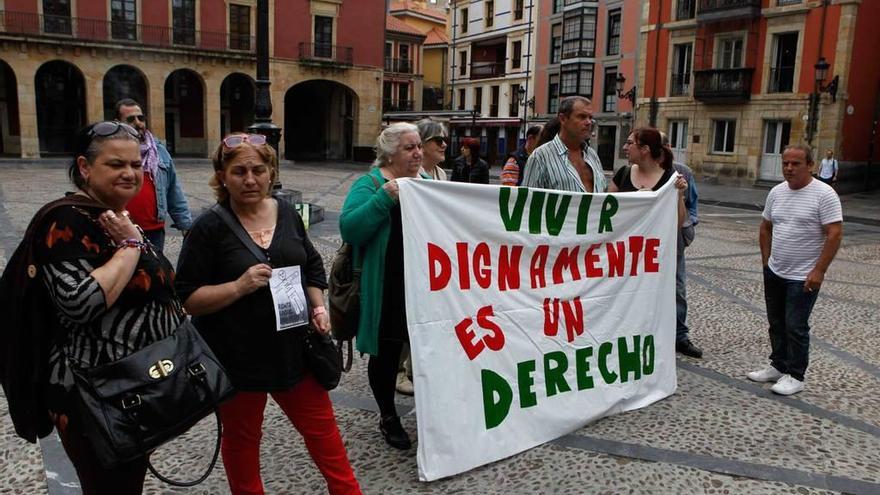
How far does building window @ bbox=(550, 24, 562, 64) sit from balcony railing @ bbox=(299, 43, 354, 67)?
11.5m

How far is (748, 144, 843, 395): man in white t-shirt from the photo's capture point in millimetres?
3898

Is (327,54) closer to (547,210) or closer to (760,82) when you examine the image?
(760,82)

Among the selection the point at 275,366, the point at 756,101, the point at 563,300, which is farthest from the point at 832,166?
the point at 275,366

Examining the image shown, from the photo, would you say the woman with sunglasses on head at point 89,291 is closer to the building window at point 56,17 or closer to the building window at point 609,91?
the building window at point 56,17

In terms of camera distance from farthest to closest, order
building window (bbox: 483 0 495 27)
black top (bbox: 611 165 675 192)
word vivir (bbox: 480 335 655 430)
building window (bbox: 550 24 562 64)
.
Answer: building window (bbox: 483 0 495 27) → building window (bbox: 550 24 562 64) → black top (bbox: 611 165 675 192) → word vivir (bbox: 480 335 655 430)

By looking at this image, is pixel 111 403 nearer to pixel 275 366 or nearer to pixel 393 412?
pixel 275 366

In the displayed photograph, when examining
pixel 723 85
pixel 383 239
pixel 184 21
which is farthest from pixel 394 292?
pixel 184 21

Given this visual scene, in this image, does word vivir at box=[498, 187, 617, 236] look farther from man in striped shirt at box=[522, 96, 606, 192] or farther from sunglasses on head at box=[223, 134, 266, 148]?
sunglasses on head at box=[223, 134, 266, 148]

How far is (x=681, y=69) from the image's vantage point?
2764cm

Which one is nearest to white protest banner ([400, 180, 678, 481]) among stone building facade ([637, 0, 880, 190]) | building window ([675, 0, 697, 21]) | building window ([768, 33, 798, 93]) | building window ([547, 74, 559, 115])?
stone building facade ([637, 0, 880, 190])

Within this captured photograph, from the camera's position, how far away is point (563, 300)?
348 centimetres

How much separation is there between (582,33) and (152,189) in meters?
33.6

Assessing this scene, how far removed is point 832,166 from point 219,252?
21.7 meters

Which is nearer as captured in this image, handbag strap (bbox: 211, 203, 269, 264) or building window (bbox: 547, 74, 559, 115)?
handbag strap (bbox: 211, 203, 269, 264)
